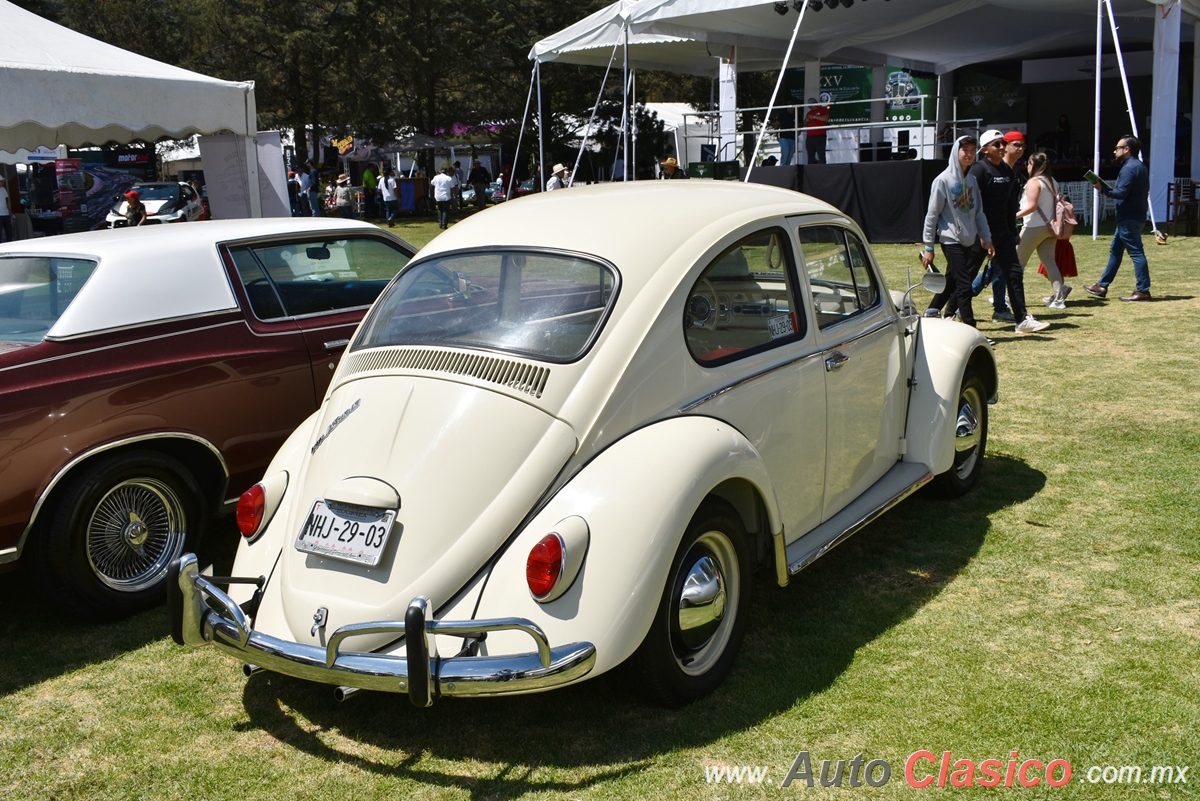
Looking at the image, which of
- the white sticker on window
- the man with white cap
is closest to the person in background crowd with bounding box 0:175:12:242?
the man with white cap

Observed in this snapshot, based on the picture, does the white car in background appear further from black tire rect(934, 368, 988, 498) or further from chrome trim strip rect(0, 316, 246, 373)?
black tire rect(934, 368, 988, 498)

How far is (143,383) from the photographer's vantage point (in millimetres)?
4770

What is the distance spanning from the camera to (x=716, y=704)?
3.63m

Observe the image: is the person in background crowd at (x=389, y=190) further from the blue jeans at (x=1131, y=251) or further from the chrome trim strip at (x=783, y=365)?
the chrome trim strip at (x=783, y=365)

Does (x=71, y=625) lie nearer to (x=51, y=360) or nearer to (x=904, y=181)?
(x=51, y=360)

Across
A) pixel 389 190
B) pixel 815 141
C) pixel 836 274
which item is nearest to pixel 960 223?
pixel 836 274

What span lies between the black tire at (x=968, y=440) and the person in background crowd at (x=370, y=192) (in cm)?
3082

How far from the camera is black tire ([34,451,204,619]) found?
446 centimetres

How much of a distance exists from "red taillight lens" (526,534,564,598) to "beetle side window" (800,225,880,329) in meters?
1.87

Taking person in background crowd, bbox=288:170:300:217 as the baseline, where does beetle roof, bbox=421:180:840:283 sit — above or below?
below

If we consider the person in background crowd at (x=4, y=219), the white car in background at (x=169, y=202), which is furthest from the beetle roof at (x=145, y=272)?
the white car in background at (x=169, y=202)

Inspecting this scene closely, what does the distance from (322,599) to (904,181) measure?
16598 mm

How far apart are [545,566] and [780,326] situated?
5.51 ft

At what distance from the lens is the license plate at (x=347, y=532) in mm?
3416
